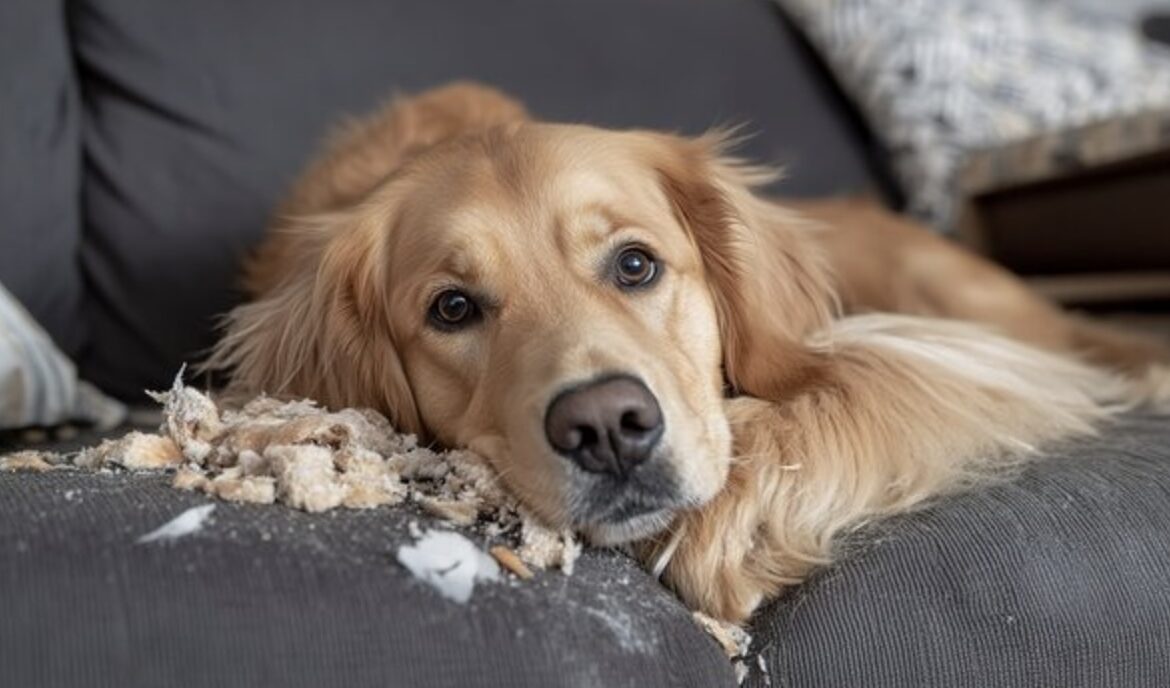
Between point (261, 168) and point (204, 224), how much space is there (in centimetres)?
16

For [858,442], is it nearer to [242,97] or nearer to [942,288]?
[942,288]

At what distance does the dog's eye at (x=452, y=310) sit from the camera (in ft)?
5.11

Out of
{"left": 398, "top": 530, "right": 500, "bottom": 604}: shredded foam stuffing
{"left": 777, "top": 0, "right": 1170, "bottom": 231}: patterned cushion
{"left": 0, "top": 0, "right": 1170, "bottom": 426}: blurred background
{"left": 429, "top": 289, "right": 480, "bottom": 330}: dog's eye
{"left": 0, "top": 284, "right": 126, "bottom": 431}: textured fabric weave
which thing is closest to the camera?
{"left": 398, "top": 530, "right": 500, "bottom": 604}: shredded foam stuffing

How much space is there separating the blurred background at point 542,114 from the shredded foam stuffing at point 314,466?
2.00 ft

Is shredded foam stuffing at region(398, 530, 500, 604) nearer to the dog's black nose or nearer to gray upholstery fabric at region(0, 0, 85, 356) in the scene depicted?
the dog's black nose

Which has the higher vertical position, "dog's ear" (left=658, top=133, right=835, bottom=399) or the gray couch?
"dog's ear" (left=658, top=133, right=835, bottom=399)

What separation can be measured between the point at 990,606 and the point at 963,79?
1.99 metres

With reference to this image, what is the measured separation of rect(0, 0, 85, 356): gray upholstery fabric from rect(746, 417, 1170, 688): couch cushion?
4.83ft

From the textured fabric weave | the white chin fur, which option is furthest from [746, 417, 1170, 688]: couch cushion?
the textured fabric weave

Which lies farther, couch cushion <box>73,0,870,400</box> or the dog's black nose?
couch cushion <box>73,0,870,400</box>

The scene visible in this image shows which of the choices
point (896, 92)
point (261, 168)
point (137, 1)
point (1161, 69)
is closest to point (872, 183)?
point (896, 92)

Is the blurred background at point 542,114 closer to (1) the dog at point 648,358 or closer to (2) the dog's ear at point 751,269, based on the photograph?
(1) the dog at point 648,358

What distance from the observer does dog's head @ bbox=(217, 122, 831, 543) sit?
1317mm

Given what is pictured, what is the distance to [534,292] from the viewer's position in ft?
4.93
